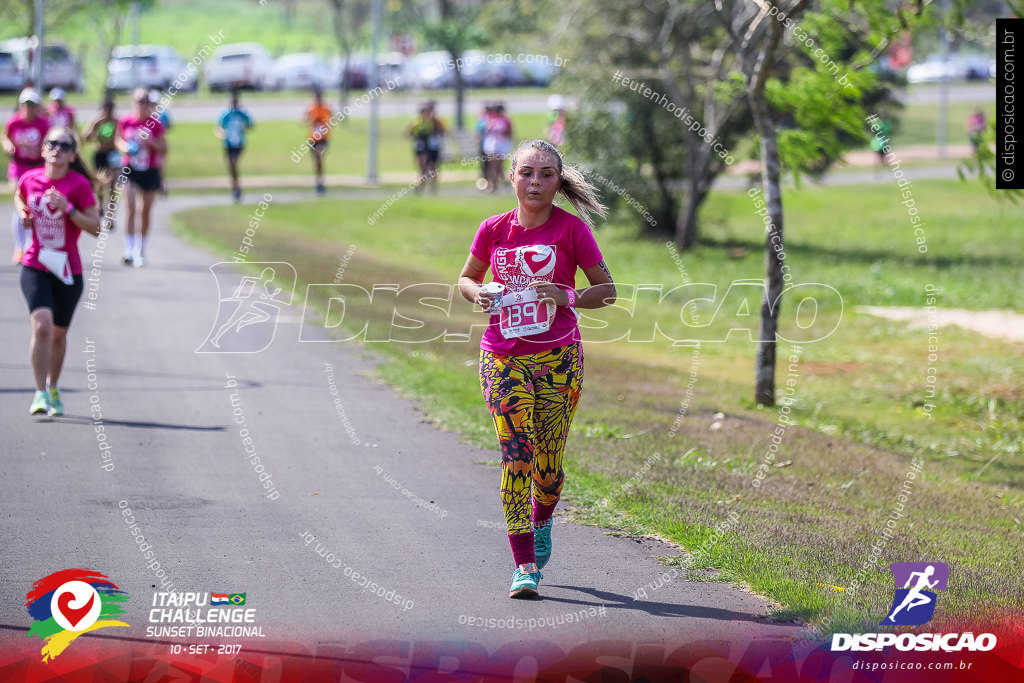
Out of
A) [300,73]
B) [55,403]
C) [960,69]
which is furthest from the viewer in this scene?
[960,69]

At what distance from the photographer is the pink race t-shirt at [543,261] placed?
18.1ft

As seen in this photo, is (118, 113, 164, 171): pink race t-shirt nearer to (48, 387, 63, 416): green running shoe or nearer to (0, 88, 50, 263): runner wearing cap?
(0, 88, 50, 263): runner wearing cap

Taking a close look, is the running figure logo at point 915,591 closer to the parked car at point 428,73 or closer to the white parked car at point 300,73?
the parked car at point 428,73

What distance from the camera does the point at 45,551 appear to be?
19.2ft

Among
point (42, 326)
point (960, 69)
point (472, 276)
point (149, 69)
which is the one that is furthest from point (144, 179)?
point (960, 69)

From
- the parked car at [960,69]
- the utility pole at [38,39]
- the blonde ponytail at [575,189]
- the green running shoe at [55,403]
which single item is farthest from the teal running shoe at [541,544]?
the parked car at [960,69]

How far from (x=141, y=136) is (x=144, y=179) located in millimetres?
732

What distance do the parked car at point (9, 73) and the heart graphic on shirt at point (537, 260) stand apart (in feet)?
140

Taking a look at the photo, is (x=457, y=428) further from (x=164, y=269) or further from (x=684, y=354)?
(x=164, y=269)

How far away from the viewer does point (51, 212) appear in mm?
8578

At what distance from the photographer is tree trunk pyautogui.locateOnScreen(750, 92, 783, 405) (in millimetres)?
10656

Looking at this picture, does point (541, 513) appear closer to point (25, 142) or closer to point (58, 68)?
point (25, 142)

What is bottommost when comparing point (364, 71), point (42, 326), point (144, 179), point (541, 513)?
point (541, 513)

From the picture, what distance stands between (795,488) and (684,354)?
692 cm
